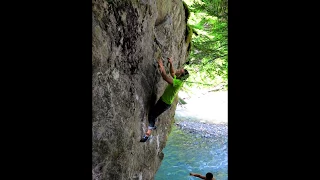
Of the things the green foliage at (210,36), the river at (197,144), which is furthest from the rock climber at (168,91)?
the river at (197,144)

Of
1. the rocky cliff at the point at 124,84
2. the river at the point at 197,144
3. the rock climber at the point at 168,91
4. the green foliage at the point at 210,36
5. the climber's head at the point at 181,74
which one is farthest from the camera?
the river at the point at 197,144

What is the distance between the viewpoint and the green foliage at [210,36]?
784 centimetres

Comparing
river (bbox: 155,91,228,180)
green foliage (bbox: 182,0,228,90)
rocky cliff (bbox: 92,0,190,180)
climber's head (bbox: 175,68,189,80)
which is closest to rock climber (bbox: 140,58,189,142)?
climber's head (bbox: 175,68,189,80)

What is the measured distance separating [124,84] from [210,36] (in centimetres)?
652

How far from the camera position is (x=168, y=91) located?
561 cm

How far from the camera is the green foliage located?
309 inches

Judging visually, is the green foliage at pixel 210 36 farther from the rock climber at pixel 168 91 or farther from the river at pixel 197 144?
the river at pixel 197 144

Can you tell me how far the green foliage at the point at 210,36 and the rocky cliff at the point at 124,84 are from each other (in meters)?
1.71

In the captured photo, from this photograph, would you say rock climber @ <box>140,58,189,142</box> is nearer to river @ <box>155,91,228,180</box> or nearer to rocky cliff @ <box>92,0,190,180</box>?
rocky cliff @ <box>92,0,190,180</box>

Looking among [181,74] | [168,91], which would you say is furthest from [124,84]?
[181,74]

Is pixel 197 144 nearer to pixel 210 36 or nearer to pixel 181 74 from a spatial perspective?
pixel 210 36
